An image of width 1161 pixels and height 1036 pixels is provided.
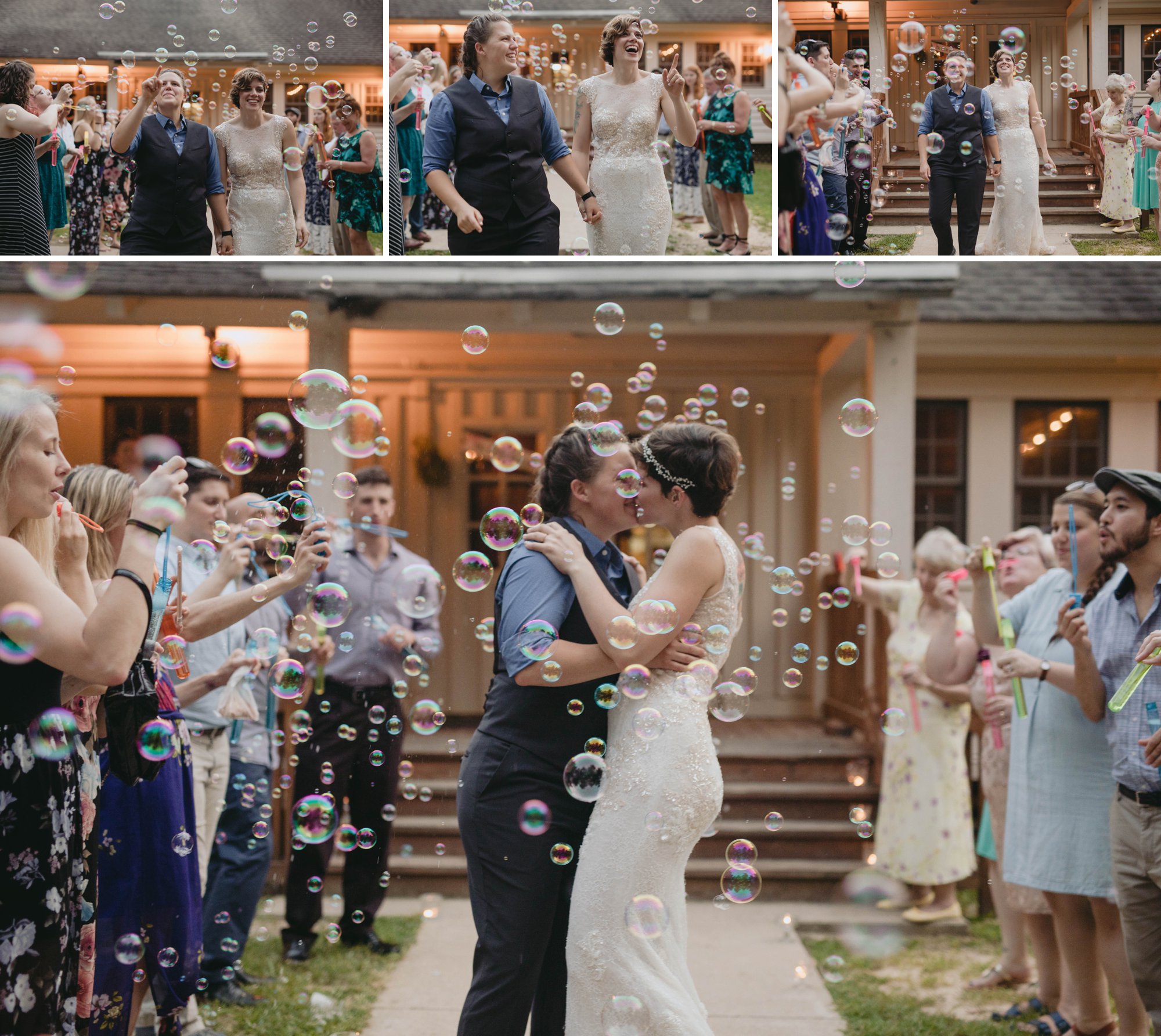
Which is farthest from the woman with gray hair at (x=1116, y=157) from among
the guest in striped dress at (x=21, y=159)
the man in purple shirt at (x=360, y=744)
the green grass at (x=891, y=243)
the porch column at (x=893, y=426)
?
the guest in striped dress at (x=21, y=159)

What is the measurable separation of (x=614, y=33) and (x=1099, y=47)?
2155 millimetres

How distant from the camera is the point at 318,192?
5465mm

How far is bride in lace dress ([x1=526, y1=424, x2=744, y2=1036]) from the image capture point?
102 inches

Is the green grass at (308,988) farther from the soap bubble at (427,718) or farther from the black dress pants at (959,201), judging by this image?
the black dress pants at (959,201)

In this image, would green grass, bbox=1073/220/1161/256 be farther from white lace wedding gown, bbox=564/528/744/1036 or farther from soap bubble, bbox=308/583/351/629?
soap bubble, bbox=308/583/351/629

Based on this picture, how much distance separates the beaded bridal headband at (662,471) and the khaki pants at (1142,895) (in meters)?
1.64

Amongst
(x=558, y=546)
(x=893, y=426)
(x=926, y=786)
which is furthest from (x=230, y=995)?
(x=893, y=426)

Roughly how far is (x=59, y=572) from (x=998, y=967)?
3.95 meters

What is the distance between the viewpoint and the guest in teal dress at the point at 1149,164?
4844mm

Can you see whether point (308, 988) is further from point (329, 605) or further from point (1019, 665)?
point (1019, 665)

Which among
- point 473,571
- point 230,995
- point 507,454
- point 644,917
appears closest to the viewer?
point 644,917

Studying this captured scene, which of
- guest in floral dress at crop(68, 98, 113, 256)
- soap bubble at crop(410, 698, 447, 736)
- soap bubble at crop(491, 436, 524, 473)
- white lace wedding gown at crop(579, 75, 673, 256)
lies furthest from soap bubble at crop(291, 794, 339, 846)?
guest in floral dress at crop(68, 98, 113, 256)

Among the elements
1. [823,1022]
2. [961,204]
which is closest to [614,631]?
[823,1022]

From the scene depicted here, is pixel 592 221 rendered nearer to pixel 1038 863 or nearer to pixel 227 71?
pixel 227 71
